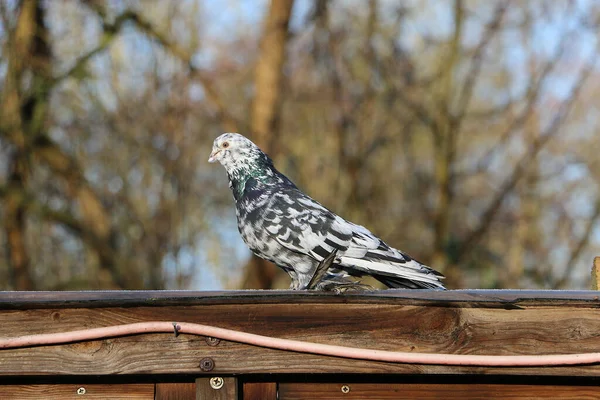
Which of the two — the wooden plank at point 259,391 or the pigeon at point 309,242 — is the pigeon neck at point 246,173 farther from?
the wooden plank at point 259,391

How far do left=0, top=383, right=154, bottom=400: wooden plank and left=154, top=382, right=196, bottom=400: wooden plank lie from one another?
4 cm

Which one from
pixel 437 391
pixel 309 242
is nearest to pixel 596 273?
pixel 437 391

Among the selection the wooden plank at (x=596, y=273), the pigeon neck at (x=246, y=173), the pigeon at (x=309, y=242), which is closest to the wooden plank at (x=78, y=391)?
the pigeon at (x=309, y=242)

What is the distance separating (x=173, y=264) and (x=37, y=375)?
8.55 metres

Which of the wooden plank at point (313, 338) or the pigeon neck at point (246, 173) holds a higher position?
the pigeon neck at point (246, 173)

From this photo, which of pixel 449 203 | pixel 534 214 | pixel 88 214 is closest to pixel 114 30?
pixel 88 214

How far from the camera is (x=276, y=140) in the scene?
11133 millimetres

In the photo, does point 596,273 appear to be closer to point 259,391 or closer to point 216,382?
point 259,391

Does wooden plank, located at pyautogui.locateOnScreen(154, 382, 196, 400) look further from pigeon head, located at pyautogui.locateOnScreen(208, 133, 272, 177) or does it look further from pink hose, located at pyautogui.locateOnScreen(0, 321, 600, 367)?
pigeon head, located at pyautogui.locateOnScreen(208, 133, 272, 177)

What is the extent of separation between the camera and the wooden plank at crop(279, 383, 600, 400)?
2.41 m

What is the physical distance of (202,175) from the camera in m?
12.1

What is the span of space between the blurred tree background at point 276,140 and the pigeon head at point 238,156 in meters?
6.51

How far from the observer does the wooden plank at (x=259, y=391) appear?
238 cm

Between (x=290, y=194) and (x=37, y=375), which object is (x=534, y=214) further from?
(x=37, y=375)
